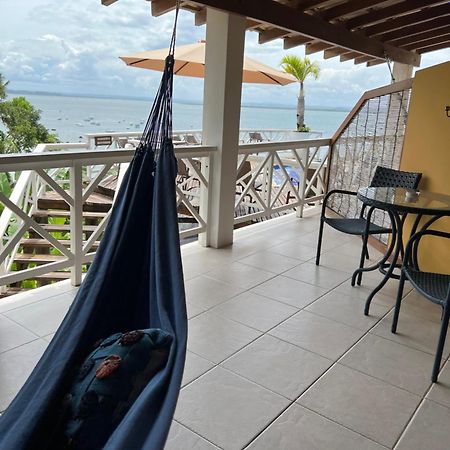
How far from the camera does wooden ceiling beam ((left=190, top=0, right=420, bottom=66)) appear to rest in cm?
357

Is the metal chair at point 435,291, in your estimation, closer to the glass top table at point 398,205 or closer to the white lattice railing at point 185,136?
the glass top table at point 398,205

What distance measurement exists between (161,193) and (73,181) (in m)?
1.48

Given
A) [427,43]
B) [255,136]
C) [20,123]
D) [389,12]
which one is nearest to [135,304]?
[389,12]

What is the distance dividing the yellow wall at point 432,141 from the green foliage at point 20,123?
844cm

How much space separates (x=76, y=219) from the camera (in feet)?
9.99

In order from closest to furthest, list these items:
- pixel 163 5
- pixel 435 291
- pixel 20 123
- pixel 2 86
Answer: pixel 435 291 → pixel 163 5 → pixel 2 86 → pixel 20 123

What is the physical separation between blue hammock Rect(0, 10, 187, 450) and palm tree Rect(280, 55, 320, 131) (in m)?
9.44

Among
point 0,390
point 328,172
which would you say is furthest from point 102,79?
point 0,390

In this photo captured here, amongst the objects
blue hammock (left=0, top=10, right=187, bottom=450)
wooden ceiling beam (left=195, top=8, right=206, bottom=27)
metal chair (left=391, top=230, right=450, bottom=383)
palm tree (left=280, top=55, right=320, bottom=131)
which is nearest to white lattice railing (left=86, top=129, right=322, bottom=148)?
palm tree (left=280, top=55, right=320, bottom=131)

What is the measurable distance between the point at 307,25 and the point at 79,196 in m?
2.80

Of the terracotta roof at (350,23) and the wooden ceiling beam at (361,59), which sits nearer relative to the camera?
the terracotta roof at (350,23)

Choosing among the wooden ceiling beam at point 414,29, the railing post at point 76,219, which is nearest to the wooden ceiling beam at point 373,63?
the wooden ceiling beam at point 414,29

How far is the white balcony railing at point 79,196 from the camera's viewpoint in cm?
285

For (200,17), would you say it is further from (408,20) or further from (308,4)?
(408,20)
